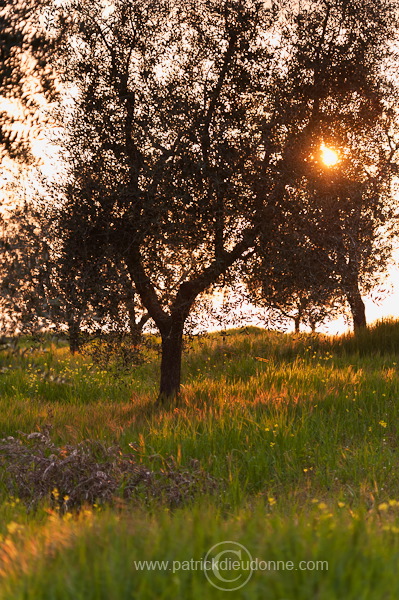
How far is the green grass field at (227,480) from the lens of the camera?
4344 millimetres

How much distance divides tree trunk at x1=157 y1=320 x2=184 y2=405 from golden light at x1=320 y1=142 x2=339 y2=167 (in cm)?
532

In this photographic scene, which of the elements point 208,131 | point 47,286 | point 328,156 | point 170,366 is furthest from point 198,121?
point 170,366

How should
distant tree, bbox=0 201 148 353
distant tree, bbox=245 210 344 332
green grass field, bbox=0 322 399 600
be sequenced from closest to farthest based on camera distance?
green grass field, bbox=0 322 399 600
distant tree, bbox=0 201 148 353
distant tree, bbox=245 210 344 332

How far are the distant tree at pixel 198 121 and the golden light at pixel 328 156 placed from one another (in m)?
0.24

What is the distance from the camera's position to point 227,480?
32.0 feet

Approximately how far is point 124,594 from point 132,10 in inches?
493

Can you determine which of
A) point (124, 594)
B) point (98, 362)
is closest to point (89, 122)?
point (98, 362)

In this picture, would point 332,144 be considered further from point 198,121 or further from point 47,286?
point 47,286

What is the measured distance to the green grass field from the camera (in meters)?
4.34

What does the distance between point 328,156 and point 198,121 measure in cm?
284

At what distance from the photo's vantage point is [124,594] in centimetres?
421

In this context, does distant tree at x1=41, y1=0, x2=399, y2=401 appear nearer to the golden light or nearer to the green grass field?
the golden light

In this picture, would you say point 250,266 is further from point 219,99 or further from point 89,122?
point 89,122

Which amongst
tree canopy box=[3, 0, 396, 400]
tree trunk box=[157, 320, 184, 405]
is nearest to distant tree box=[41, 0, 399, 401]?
tree canopy box=[3, 0, 396, 400]
